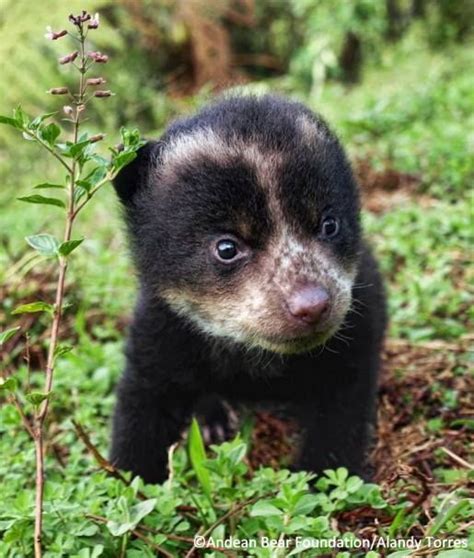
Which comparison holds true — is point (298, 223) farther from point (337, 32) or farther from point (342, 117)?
point (337, 32)

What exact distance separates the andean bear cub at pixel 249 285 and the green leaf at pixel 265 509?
0.71 m

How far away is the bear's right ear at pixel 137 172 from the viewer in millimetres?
3434

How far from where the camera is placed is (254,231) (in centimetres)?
304

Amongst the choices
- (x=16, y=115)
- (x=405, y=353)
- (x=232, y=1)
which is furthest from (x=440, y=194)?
(x=232, y=1)

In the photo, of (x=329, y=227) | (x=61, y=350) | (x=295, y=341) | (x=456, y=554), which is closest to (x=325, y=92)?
(x=329, y=227)

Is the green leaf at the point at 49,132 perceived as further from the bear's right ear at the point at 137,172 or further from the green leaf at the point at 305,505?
the green leaf at the point at 305,505

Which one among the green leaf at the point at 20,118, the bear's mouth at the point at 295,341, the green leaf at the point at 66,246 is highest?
the green leaf at the point at 20,118

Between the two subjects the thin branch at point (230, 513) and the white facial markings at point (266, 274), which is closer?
the thin branch at point (230, 513)

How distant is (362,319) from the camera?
3.57 metres

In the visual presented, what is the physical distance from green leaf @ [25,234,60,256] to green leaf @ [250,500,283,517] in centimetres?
97

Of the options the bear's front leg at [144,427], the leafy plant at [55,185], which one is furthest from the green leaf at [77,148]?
the bear's front leg at [144,427]

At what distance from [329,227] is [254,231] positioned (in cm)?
36

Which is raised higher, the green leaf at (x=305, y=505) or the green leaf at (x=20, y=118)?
the green leaf at (x=20, y=118)

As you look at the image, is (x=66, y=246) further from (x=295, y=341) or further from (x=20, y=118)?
(x=295, y=341)
